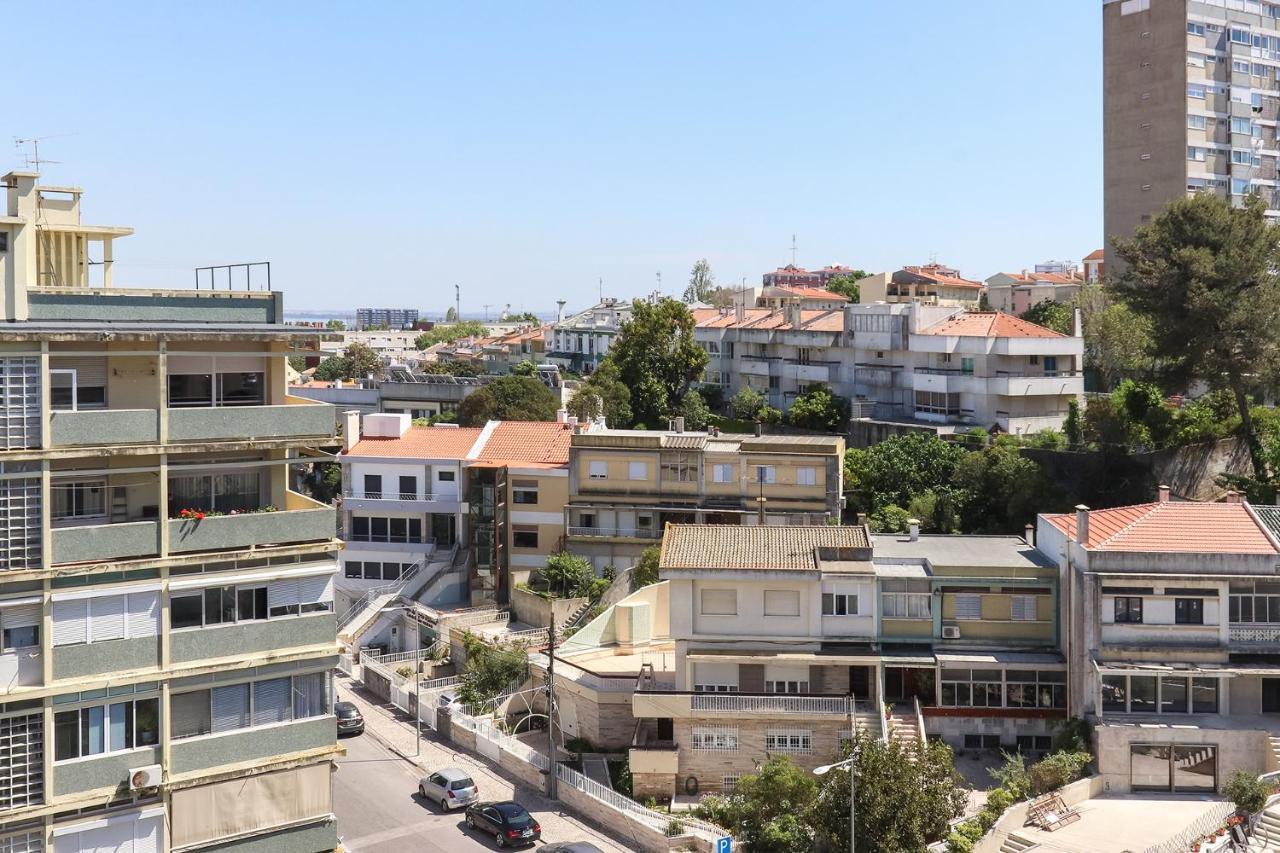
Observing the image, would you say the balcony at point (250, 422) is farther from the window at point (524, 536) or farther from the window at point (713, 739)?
the window at point (524, 536)

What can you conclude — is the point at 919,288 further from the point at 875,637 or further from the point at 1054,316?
the point at 875,637

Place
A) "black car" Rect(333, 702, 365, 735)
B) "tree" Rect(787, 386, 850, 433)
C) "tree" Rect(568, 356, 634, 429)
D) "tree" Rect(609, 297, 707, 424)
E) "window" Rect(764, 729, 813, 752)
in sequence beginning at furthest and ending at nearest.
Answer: "tree" Rect(609, 297, 707, 424) → "tree" Rect(568, 356, 634, 429) → "tree" Rect(787, 386, 850, 433) → "black car" Rect(333, 702, 365, 735) → "window" Rect(764, 729, 813, 752)

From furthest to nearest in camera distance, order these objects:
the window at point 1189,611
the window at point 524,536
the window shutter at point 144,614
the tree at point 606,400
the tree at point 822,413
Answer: the tree at point 606,400, the tree at point 822,413, the window at point 524,536, the window at point 1189,611, the window shutter at point 144,614

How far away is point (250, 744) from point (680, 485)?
125 ft

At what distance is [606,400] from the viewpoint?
260 feet

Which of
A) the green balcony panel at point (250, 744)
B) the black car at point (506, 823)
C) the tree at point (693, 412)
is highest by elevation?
the tree at point (693, 412)

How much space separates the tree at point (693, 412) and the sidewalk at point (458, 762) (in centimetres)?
3116

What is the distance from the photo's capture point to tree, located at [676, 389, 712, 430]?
260ft

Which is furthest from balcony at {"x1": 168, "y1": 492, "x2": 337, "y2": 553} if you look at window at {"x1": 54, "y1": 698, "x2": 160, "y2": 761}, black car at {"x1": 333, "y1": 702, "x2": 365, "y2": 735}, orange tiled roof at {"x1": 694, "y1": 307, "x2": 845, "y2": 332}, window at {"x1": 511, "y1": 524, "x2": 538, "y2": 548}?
orange tiled roof at {"x1": 694, "y1": 307, "x2": 845, "y2": 332}

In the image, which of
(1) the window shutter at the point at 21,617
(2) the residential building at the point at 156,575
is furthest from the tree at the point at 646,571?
(1) the window shutter at the point at 21,617

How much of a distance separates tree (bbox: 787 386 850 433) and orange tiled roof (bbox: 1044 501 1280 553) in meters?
32.8

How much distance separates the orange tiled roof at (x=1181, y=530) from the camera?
38.4 meters

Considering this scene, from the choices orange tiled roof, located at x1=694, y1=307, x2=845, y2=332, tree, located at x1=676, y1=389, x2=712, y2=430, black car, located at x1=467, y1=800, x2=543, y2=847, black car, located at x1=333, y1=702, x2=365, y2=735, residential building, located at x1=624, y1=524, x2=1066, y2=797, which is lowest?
black car, located at x1=467, y1=800, x2=543, y2=847

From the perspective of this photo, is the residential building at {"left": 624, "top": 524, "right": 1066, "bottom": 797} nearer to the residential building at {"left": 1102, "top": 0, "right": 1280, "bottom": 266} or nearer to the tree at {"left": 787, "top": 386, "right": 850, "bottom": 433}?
the tree at {"left": 787, "top": 386, "right": 850, "bottom": 433}
